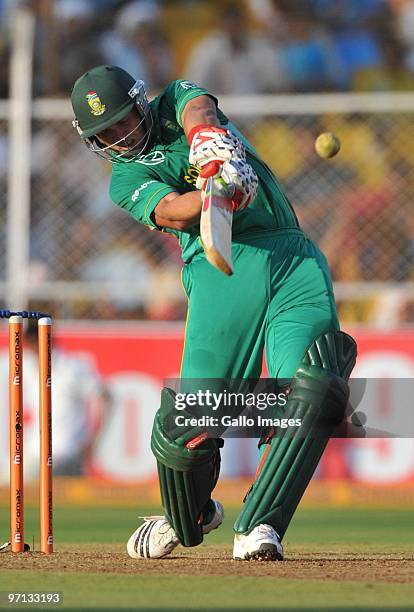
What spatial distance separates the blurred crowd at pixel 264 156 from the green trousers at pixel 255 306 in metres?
4.60

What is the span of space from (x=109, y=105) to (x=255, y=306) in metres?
1.04

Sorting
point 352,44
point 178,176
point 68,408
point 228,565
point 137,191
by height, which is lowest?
point 228,565

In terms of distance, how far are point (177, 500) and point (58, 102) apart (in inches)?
220

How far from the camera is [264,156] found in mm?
10516

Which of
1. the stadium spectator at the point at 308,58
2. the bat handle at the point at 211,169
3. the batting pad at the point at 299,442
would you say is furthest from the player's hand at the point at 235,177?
the stadium spectator at the point at 308,58

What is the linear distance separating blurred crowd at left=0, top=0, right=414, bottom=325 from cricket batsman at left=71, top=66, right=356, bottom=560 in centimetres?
456

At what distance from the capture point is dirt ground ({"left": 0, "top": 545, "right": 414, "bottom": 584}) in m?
4.63

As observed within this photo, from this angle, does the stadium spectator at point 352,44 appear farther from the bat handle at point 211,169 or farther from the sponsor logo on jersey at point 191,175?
the bat handle at point 211,169

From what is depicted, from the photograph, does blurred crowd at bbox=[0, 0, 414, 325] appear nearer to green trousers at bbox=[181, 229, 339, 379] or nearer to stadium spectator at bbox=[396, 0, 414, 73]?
stadium spectator at bbox=[396, 0, 414, 73]

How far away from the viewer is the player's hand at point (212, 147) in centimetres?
478

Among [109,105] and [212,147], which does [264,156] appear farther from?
[212,147]

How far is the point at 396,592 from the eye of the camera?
13.6 feet

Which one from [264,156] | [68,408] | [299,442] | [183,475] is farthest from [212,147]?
[264,156]

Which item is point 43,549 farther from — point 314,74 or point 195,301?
point 314,74
